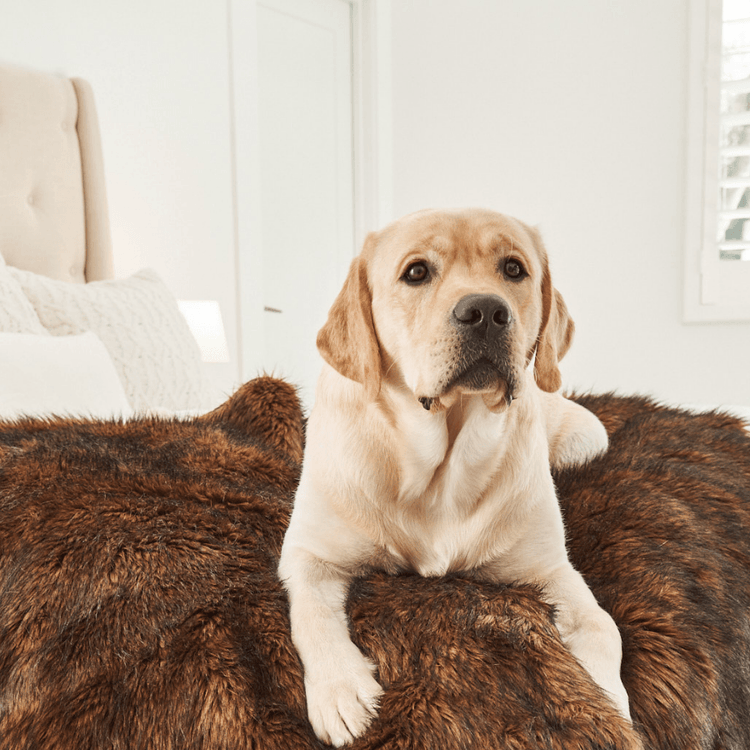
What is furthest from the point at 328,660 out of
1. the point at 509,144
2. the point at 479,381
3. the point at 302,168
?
the point at 509,144

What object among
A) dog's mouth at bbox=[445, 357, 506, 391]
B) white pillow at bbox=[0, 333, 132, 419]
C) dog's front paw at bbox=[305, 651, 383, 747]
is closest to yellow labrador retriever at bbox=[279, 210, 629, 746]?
dog's mouth at bbox=[445, 357, 506, 391]

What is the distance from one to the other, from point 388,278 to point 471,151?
169 inches

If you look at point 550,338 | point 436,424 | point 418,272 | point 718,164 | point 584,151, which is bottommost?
point 436,424

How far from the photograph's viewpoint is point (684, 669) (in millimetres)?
928

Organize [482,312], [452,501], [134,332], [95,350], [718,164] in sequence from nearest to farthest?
[482,312]
[452,501]
[95,350]
[134,332]
[718,164]

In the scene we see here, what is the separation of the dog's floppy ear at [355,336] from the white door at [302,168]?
3.03 m

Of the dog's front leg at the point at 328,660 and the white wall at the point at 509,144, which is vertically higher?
the white wall at the point at 509,144

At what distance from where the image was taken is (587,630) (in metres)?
0.99

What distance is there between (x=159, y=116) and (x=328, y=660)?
139 inches

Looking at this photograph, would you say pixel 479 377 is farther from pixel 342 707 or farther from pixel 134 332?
pixel 134 332

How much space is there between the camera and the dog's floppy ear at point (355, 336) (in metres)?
1.24

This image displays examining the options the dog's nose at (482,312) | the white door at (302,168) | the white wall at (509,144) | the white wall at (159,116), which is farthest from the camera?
the white door at (302,168)

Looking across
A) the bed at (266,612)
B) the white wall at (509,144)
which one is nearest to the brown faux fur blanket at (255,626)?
the bed at (266,612)

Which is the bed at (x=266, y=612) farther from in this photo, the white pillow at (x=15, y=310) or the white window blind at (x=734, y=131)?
the white window blind at (x=734, y=131)
